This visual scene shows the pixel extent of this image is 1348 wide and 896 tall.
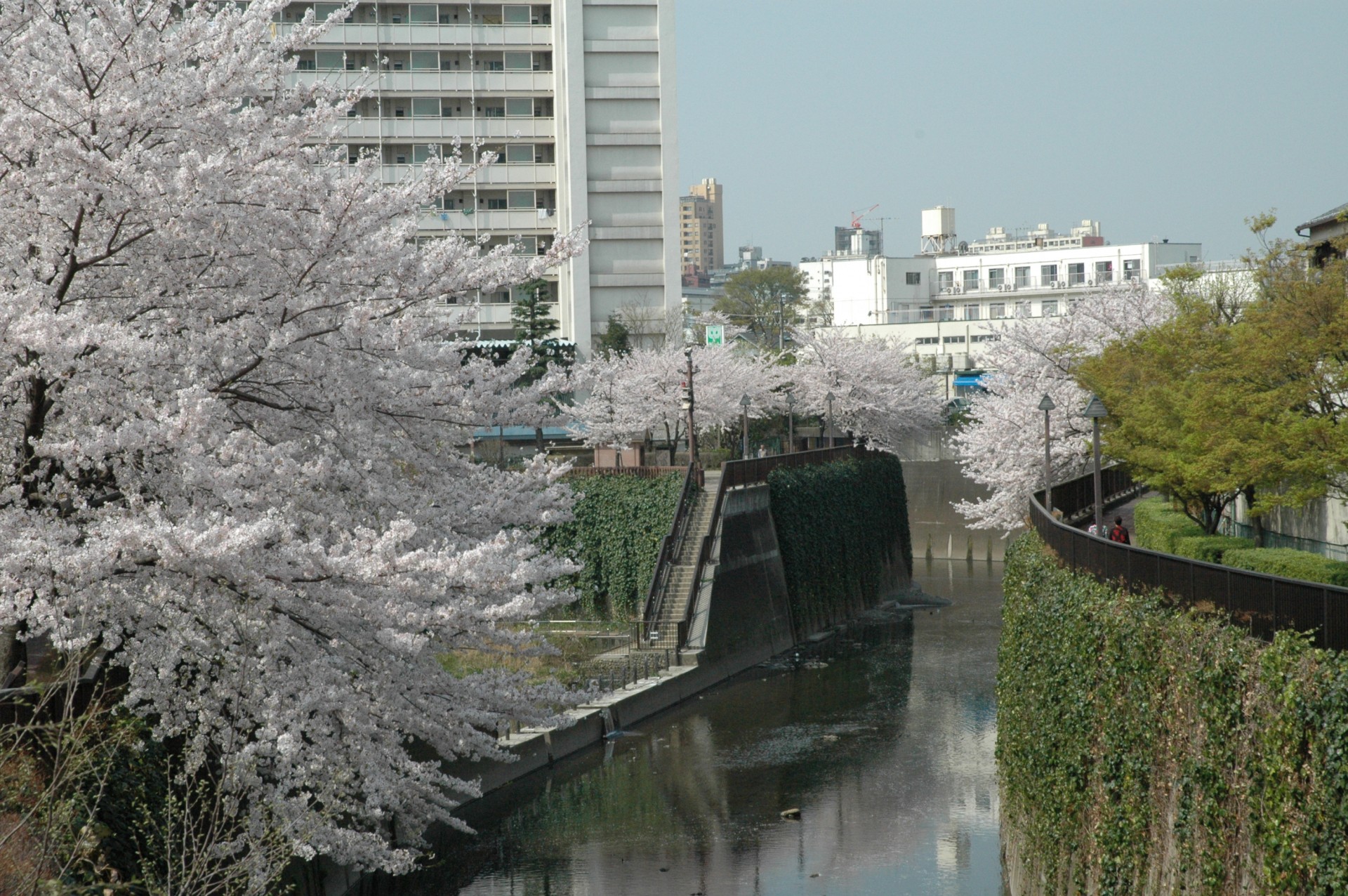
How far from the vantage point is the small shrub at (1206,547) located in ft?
73.4

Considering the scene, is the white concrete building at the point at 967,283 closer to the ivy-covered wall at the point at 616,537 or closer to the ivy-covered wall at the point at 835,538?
the ivy-covered wall at the point at 835,538

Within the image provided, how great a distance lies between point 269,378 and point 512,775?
13.9m

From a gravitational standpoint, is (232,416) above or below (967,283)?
below

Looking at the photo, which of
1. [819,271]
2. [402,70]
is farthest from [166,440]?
[819,271]

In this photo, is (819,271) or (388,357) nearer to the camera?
(388,357)

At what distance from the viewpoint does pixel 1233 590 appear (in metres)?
11.0

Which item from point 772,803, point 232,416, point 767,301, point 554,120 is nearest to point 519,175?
point 554,120

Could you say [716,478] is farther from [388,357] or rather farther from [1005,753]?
[388,357]

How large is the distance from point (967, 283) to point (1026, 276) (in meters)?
4.92

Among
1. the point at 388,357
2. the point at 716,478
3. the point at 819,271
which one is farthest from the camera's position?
the point at 819,271

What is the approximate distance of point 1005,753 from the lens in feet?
67.0

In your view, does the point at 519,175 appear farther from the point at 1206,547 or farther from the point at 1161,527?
the point at 1206,547

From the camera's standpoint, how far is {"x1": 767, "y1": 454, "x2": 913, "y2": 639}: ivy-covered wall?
42.2 metres

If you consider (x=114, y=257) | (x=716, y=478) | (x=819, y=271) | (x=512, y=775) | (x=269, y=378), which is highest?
(x=819, y=271)
